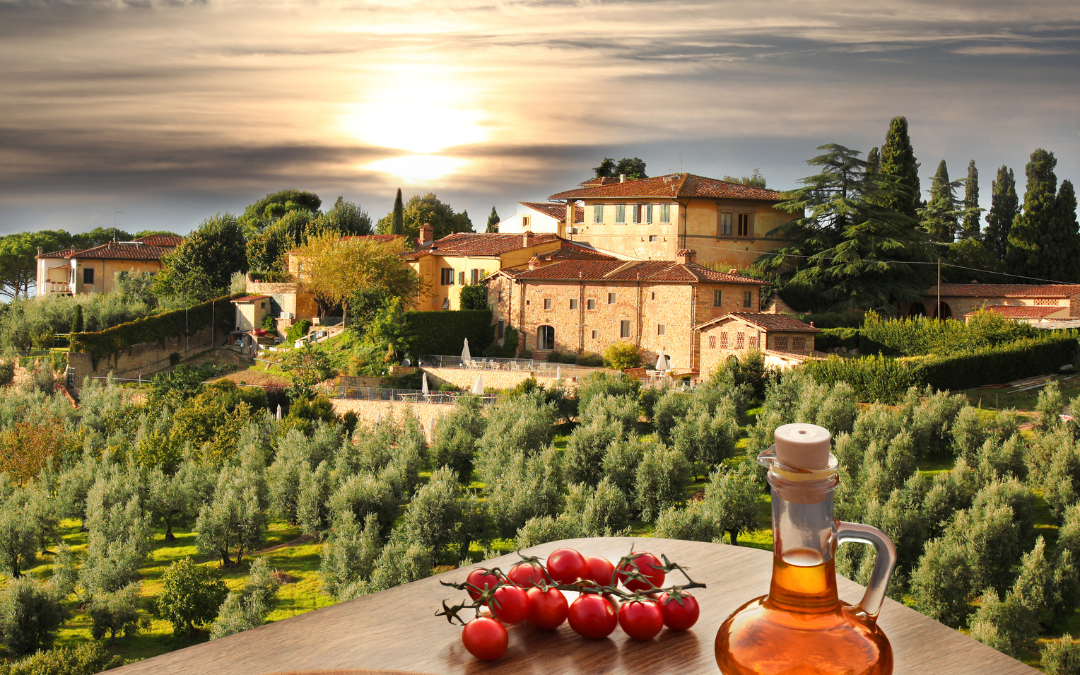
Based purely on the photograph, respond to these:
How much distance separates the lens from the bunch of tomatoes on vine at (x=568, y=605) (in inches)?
75.3

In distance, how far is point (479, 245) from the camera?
42469mm

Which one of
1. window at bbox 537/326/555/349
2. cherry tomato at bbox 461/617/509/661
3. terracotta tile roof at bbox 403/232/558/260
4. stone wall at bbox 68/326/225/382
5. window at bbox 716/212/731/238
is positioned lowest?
stone wall at bbox 68/326/225/382

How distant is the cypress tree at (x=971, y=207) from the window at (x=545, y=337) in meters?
24.3

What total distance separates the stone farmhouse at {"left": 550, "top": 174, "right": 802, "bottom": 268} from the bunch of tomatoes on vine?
37109 mm

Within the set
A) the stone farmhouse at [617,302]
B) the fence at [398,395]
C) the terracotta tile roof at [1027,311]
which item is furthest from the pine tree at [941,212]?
the fence at [398,395]

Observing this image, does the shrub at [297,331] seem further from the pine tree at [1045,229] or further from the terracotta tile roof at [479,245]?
the pine tree at [1045,229]

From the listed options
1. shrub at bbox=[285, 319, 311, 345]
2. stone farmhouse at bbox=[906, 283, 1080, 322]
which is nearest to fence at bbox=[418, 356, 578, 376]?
shrub at bbox=[285, 319, 311, 345]

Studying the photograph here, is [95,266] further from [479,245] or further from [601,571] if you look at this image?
[601,571]

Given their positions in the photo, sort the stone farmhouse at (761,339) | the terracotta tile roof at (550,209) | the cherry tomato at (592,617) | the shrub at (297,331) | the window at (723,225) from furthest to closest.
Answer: the terracotta tile roof at (550,209) < the shrub at (297,331) < the window at (723,225) < the stone farmhouse at (761,339) < the cherry tomato at (592,617)

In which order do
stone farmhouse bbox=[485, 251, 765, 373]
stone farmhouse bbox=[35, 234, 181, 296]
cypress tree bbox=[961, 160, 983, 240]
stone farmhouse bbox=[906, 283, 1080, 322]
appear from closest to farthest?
stone farmhouse bbox=[485, 251, 765, 373]
stone farmhouse bbox=[906, 283, 1080, 322]
cypress tree bbox=[961, 160, 983, 240]
stone farmhouse bbox=[35, 234, 181, 296]

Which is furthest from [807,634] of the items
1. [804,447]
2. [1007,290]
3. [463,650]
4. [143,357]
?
[143,357]

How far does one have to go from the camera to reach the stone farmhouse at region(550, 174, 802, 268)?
39.6 m

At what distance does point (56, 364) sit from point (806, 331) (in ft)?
106

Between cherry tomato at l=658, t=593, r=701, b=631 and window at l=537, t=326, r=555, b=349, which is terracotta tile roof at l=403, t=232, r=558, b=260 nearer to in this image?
window at l=537, t=326, r=555, b=349
